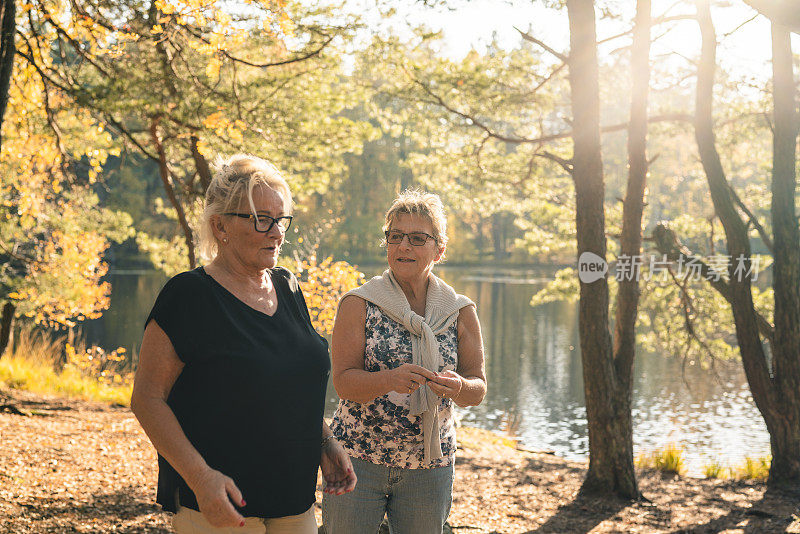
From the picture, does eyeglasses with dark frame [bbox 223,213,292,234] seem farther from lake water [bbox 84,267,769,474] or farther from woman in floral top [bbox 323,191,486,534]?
lake water [bbox 84,267,769,474]

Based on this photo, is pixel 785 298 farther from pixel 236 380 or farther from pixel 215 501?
pixel 215 501

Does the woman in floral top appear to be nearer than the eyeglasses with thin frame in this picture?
Yes

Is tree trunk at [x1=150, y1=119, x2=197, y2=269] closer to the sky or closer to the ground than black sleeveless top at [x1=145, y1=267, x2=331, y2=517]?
closer to the sky

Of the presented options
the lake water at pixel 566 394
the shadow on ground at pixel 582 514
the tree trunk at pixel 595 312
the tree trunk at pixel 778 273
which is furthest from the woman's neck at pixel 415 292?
the lake water at pixel 566 394

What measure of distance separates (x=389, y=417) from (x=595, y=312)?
3847 mm

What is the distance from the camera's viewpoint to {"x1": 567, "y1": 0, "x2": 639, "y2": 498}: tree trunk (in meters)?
5.73

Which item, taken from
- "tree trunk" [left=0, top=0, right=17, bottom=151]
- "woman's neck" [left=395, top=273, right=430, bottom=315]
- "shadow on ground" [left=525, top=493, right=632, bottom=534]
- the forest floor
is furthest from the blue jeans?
"tree trunk" [left=0, top=0, right=17, bottom=151]

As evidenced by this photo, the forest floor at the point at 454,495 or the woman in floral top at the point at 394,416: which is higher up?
the woman in floral top at the point at 394,416

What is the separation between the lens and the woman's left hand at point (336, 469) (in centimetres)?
196

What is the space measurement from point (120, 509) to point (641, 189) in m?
4.72

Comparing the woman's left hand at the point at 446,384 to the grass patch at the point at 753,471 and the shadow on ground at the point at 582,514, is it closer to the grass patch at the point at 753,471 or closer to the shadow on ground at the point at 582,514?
the shadow on ground at the point at 582,514

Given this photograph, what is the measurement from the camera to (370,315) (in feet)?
7.50

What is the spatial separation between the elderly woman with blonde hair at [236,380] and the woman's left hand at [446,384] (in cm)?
34

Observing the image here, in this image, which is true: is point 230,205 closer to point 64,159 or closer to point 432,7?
point 432,7
